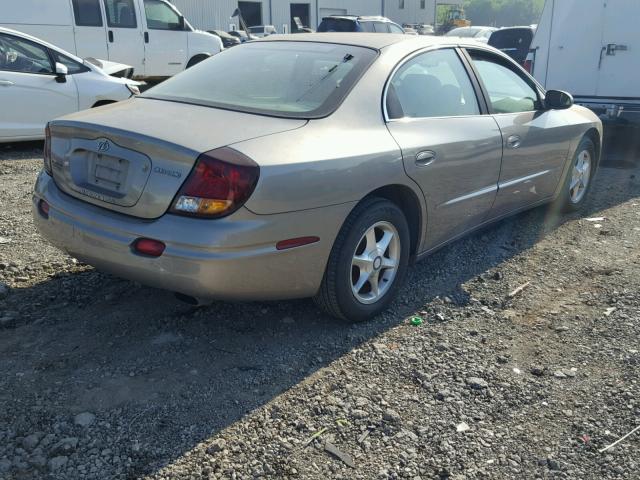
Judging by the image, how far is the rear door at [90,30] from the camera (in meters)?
11.7

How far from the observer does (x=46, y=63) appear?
26.6 ft

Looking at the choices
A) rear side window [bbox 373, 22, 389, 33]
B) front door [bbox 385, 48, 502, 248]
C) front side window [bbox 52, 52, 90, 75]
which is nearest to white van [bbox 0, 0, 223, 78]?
front side window [bbox 52, 52, 90, 75]

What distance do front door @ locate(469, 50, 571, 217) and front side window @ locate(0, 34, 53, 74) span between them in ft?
19.1

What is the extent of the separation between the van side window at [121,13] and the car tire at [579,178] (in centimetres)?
962

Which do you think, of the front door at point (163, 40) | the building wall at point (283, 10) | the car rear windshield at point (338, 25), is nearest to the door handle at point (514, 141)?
the front door at point (163, 40)

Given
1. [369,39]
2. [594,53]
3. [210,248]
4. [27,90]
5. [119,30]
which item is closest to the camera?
[210,248]

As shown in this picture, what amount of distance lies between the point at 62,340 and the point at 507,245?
3.30 m

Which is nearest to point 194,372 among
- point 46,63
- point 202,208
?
point 202,208

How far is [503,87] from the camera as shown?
4797 millimetres

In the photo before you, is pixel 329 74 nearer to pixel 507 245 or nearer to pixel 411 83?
pixel 411 83

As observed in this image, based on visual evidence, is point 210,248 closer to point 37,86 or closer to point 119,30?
point 37,86

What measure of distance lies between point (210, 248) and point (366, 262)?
103 centimetres

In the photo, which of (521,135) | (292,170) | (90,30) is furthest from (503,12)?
(292,170)

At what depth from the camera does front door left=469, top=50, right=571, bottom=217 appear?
14.9ft
